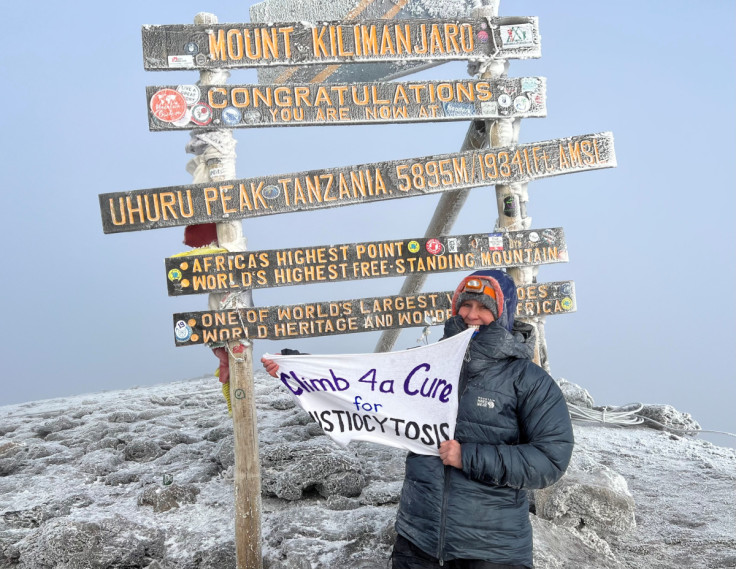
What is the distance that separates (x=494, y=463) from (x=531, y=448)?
183mm

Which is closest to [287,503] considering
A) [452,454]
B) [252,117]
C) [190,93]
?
[452,454]

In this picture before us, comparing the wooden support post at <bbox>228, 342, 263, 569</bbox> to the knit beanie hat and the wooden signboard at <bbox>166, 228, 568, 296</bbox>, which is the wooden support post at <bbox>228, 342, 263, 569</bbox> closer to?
the wooden signboard at <bbox>166, 228, 568, 296</bbox>

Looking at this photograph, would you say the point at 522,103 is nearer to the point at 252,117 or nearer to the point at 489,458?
the point at 252,117

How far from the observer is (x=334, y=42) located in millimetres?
5320

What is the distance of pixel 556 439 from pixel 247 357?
2826 millimetres

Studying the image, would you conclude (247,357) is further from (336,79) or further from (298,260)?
(336,79)

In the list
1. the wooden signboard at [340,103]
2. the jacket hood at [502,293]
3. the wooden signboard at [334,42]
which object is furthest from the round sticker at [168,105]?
the jacket hood at [502,293]

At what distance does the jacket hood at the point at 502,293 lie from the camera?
316 cm

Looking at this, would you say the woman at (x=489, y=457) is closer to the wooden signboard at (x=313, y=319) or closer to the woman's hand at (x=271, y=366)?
the woman's hand at (x=271, y=366)

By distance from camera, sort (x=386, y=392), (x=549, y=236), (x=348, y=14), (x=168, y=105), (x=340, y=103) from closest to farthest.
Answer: (x=386, y=392) → (x=168, y=105) → (x=340, y=103) → (x=549, y=236) → (x=348, y=14)

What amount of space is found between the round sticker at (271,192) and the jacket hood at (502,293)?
2320 mm

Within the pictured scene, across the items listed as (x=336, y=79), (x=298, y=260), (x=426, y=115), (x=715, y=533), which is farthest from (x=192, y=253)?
(x=715, y=533)

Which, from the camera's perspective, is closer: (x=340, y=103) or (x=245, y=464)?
(x=245, y=464)

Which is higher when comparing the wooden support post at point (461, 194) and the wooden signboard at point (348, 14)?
the wooden signboard at point (348, 14)
